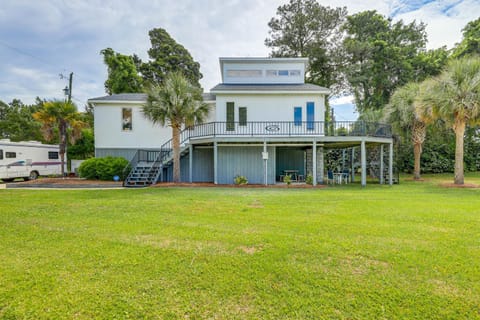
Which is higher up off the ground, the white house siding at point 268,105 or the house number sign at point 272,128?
the white house siding at point 268,105

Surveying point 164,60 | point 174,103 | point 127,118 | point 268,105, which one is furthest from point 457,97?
point 164,60

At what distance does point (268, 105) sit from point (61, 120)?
13014mm

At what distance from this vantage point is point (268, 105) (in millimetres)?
13875

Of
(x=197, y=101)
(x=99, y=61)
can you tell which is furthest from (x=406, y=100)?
(x=99, y=61)

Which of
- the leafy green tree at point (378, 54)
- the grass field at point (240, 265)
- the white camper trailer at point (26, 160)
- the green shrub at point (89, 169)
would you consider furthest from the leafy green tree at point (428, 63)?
the white camper trailer at point (26, 160)

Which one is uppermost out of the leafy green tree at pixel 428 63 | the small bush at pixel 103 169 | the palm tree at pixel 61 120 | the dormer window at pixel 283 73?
the leafy green tree at pixel 428 63

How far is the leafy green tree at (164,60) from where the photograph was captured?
27.7 m

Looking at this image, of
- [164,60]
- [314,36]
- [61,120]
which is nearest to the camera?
[61,120]

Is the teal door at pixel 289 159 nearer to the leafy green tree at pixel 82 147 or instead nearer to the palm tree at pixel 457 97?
the palm tree at pixel 457 97

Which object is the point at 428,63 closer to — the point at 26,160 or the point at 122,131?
the point at 122,131

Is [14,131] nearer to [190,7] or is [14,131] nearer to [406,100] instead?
[190,7]

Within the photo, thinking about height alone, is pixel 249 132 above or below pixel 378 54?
A: below

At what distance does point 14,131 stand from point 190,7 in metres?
25.2

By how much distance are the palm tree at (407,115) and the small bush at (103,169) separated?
1670 cm
